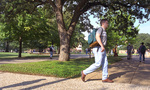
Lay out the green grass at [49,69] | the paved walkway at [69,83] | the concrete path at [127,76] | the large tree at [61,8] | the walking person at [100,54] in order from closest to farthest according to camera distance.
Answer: the paved walkway at [69,83] < the walking person at [100,54] < the concrete path at [127,76] < the green grass at [49,69] < the large tree at [61,8]

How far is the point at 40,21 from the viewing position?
1964 cm

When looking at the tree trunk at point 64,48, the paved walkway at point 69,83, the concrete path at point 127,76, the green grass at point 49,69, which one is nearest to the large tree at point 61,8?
the tree trunk at point 64,48

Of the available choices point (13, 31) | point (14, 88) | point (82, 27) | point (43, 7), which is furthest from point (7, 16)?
point (14, 88)

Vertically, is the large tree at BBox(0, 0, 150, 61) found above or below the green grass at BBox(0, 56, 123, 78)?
above

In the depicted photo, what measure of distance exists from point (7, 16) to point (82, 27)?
784cm

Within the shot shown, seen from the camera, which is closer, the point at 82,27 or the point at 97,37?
the point at 97,37

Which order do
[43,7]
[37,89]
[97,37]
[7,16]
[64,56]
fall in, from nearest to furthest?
1. [37,89]
2. [97,37]
3. [64,56]
4. [7,16]
5. [43,7]

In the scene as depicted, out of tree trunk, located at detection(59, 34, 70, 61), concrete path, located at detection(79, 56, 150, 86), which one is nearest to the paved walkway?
concrete path, located at detection(79, 56, 150, 86)

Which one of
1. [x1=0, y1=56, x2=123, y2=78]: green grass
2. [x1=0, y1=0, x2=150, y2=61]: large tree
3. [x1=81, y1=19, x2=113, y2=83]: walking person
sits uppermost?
[x1=0, y1=0, x2=150, y2=61]: large tree

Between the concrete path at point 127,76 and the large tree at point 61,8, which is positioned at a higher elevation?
the large tree at point 61,8

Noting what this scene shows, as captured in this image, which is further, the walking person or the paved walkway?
the walking person

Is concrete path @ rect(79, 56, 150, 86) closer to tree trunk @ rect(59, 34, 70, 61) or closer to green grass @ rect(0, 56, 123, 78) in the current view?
green grass @ rect(0, 56, 123, 78)

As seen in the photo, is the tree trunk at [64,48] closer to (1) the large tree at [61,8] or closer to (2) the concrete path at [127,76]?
(1) the large tree at [61,8]

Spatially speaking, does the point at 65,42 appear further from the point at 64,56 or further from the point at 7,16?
the point at 7,16
